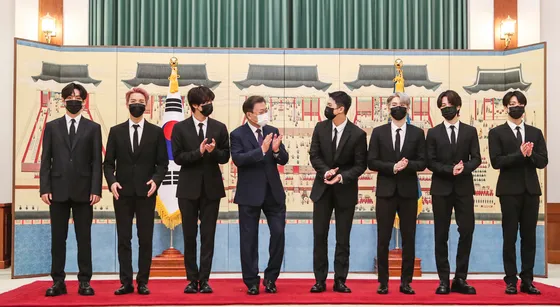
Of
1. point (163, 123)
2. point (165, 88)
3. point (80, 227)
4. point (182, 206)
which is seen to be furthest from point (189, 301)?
point (165, 88)

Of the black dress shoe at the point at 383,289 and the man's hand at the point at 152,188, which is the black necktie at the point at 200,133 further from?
the black dress shoe at the point at 383,289

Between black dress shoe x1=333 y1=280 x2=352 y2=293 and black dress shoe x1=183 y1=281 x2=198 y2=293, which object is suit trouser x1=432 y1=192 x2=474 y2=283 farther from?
black dress shoe x1=183 y1=281 x2=198 y2=293

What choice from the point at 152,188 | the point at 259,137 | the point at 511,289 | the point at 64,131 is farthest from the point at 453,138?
the point at 64,131

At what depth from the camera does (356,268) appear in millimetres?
7863

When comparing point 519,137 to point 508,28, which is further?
point 508,28

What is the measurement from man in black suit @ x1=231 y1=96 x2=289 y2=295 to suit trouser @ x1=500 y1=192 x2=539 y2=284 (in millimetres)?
1960

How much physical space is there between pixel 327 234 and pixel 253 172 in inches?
32.6

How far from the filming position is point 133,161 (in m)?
5.71

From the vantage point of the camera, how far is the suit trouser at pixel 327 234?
579 cm

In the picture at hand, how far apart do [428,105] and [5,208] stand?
5.27 meters

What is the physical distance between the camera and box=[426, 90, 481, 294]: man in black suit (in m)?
5.80

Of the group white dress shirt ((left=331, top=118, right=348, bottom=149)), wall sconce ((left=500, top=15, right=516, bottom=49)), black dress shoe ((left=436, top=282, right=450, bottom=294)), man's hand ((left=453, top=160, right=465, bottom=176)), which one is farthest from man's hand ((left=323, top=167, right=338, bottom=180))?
wall sconce ((left=500, top=15, right=516, bottom=49))

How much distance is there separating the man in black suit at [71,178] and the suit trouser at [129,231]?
9.9 inches

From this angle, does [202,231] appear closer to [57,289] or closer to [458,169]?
[57,289]
